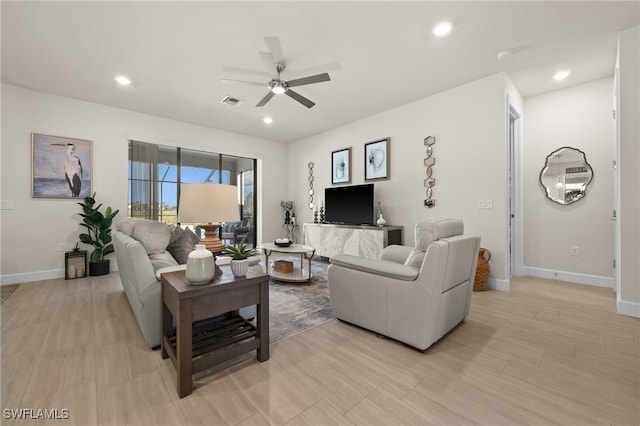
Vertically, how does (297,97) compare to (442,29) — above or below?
below

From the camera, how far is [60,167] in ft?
13.0

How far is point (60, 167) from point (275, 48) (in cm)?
384

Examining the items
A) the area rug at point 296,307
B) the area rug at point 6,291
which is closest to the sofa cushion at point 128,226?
the area rug at point 296,307

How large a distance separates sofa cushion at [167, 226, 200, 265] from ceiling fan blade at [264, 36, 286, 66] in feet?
6.68

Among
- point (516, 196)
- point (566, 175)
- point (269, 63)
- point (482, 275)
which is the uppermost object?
point (269, 63)

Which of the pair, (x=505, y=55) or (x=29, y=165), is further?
(x=29, y=165)

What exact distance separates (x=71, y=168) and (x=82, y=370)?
3.70 meters

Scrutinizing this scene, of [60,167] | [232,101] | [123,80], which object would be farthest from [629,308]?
[60,167]

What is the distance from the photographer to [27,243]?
3750mm

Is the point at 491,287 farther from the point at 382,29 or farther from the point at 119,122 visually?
the point at 119,122

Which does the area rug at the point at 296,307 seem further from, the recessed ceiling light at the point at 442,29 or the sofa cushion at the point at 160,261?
the recessed ceiling light at the point at 442,29

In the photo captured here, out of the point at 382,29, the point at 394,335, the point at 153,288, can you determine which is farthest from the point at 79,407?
the point at 382,29

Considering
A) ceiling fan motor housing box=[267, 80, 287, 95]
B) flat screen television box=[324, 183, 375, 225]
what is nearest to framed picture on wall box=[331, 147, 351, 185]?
flat screen television box=[324, 183, 375, 225]

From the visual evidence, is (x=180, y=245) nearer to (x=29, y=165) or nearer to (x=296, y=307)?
(x=296, y=307)
